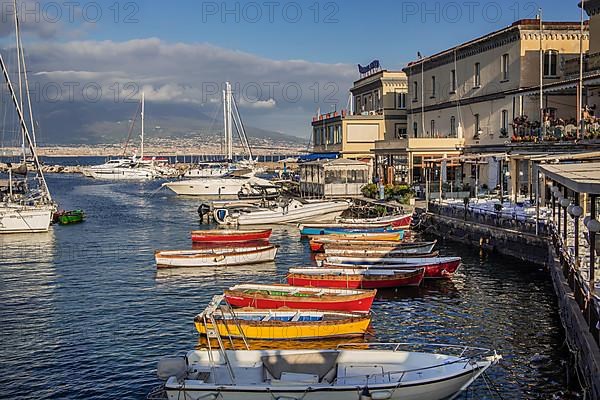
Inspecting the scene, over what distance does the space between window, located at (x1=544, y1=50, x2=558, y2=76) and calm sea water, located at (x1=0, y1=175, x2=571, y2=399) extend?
715 inches

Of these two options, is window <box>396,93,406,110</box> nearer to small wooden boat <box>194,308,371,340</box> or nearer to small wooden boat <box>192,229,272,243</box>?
small wooden boat <box>192,229,272,243</box>

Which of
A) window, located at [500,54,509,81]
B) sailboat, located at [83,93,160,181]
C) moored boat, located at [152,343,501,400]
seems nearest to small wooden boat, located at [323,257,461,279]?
moored boat, located at [152,343,501,400]

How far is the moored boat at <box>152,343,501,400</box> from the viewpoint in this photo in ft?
53.8

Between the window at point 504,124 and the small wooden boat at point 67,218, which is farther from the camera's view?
the small wooden boat at point 67,218

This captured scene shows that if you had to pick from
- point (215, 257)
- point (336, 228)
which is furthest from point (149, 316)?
point (336, 228)

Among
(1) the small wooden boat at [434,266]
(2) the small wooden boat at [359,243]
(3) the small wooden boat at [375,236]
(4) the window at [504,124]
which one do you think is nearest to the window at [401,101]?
(4) the window at [504,124]

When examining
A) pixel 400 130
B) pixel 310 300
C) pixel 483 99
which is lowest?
pixel 310 300

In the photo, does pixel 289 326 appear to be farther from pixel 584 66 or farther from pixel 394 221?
pixel 584 66

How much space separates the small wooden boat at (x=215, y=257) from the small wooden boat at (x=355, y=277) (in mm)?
7568

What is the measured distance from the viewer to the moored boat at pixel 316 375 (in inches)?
645

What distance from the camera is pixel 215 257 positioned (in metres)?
38.0

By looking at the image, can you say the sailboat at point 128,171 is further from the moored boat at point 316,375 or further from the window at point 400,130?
the moored boat at point 316,375

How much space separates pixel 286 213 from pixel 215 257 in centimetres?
1823

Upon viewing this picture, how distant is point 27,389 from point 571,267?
17195mm
